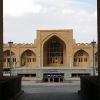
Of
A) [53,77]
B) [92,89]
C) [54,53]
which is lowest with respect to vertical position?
[53,77]

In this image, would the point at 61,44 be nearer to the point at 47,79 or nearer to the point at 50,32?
the point at 50,32

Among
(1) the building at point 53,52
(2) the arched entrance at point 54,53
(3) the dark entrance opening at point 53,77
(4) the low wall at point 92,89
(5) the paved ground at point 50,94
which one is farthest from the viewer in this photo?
(2) the arched entrance at point 54,53

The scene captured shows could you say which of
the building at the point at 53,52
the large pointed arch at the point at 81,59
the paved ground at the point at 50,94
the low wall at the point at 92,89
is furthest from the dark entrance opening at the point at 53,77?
the low wall at the point at 92,89

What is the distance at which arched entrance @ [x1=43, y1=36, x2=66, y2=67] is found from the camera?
4082 inches

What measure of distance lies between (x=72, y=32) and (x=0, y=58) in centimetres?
7430

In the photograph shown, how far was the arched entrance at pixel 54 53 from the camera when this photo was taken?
103688mm

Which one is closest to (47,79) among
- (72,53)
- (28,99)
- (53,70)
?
(53,70)

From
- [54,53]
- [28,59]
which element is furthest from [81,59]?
[28,59]

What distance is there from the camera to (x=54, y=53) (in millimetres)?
105000

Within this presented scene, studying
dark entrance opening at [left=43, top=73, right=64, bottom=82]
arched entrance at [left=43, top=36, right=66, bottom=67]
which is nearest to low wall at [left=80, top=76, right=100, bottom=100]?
dark entrance opening at [left=43, top=73, right=64, bottom=82]

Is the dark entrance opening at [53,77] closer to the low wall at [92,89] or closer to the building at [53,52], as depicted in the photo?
the building at [53,52]

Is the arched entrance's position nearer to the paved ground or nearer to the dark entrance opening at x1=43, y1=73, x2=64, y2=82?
the dark entrance opening at x1=43, y1=73, x2=64, y2=82

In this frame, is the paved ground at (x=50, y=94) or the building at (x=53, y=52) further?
the building at (x=53, y=52)

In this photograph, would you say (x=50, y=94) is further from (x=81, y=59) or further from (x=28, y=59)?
(x=28, y=59)
